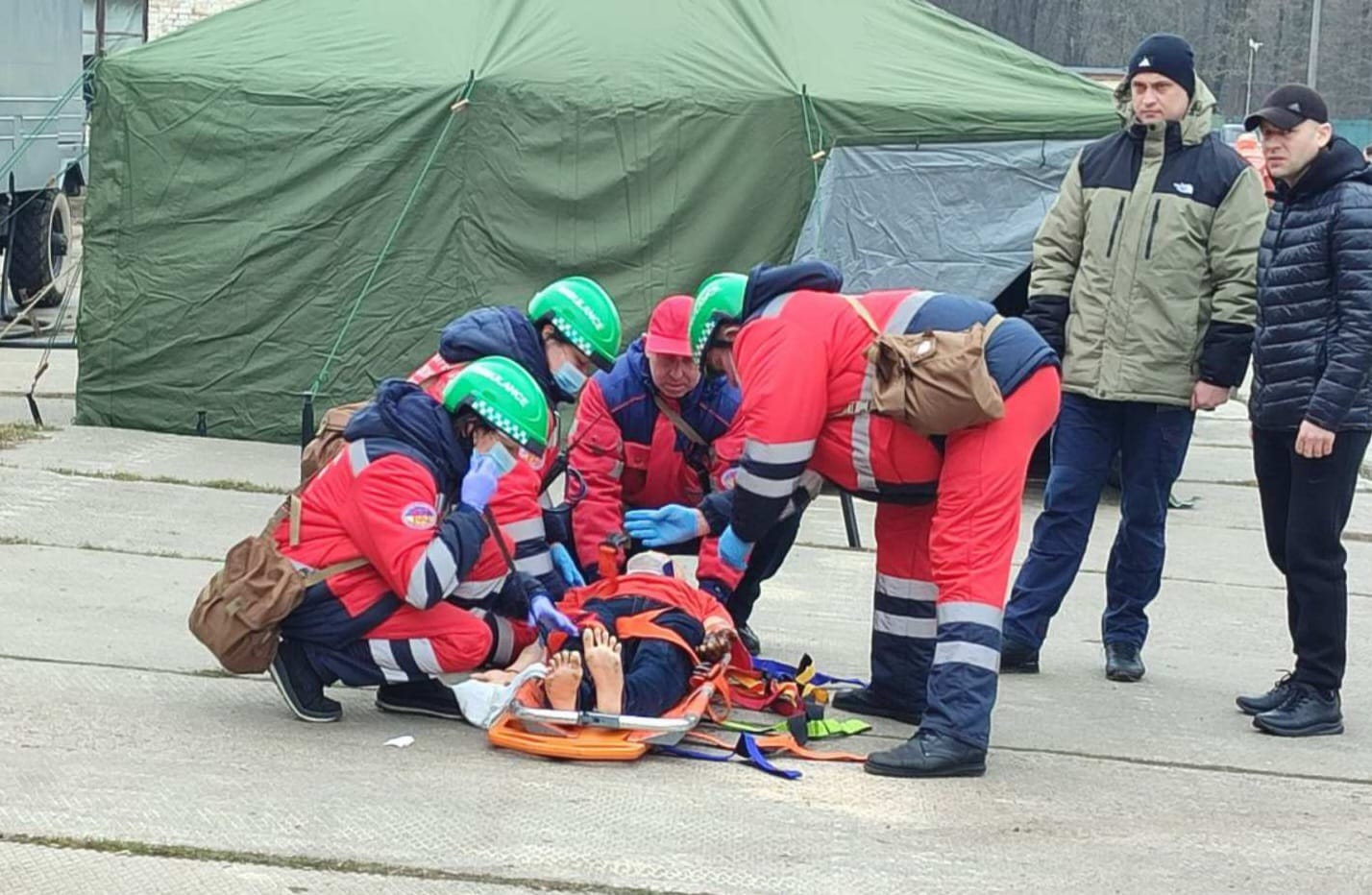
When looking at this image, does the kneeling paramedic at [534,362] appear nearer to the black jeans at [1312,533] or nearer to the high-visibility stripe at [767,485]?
the high-visibility stripe at [767,485]

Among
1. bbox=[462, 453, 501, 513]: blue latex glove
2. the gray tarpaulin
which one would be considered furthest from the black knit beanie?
the gray tarpaulin

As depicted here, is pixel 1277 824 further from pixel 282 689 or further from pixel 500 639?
pixel 282 689

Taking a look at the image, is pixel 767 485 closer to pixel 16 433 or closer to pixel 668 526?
pixel 668 526

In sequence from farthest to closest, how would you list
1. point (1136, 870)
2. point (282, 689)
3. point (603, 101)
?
1. point (603, 101)
2. point (282, 689)
3. point (1136, 870)

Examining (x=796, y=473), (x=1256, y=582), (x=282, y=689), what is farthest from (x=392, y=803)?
(x=1256, y=582)

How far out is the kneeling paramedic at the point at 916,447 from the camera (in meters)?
4.95

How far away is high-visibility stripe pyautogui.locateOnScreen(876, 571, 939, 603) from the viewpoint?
5.55m

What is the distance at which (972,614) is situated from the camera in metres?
5.00

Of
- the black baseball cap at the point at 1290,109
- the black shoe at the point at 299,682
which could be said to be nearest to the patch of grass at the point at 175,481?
the black shoe at the point at 299,682

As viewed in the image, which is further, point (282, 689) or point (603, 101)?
point (603, 101)

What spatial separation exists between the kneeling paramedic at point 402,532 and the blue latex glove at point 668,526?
529 mm

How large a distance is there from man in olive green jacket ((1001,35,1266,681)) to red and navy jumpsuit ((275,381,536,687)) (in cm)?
210

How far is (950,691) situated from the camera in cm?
501

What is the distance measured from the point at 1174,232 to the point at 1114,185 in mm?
253
